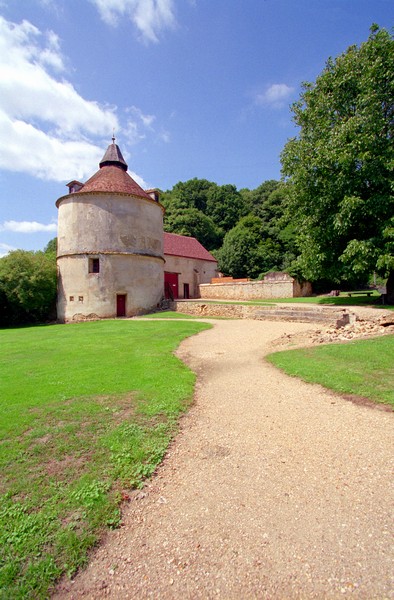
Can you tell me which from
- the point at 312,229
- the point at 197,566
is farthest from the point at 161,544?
the point at 312,229

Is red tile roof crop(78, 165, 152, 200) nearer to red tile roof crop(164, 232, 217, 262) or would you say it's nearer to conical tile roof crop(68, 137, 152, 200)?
conical tile roof crop(68, 137, 152, 200)

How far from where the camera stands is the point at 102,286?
22.8 m

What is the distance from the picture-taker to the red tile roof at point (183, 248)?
3689cm

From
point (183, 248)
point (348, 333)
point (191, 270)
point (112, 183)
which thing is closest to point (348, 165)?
point (348, 333)

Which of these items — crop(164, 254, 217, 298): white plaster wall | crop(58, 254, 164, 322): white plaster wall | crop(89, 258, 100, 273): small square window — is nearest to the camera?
crop(58, 254, 164, 322): white plaster wall

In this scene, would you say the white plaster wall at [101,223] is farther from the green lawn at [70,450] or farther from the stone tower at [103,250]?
the green lawn at [70,450]

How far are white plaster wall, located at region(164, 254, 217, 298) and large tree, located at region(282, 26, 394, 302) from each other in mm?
18593

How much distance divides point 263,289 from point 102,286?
49.4 ft

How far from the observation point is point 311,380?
250 inches

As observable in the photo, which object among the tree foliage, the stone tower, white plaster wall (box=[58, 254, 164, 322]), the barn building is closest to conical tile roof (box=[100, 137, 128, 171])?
the barn building

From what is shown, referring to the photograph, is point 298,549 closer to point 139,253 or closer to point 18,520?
point 18,520

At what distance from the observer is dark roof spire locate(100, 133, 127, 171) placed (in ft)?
84.6

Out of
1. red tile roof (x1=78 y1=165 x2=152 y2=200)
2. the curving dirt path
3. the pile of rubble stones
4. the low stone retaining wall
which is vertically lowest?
the curving dirt path

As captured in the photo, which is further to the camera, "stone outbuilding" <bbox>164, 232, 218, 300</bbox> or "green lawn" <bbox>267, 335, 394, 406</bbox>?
"stone outbuilding" <bbox>164, 232, 218, 300</bbox>
